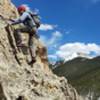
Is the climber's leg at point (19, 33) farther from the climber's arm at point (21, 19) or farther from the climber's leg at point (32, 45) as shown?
the climber's arm at point (21, 19)

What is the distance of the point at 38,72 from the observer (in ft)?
88.8

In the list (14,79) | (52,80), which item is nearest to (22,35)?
(52,80)

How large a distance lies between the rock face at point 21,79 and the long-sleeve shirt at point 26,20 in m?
1.04

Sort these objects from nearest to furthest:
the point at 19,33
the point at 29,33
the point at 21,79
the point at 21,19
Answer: the point at 21,79 → the point at 21,19 → the point at 19,33 → the point at 29,33

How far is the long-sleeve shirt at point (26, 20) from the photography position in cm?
2748

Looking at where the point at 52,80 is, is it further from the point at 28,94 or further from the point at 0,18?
the point at 0,18

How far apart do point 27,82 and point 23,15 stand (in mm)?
5169

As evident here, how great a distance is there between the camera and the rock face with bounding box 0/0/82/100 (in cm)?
2320

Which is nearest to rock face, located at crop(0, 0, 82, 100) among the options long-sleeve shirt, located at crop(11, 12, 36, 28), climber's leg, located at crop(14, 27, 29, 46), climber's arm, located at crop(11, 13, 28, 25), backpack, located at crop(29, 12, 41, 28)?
climber's leg, located at crop(14, 27, 29, 46)

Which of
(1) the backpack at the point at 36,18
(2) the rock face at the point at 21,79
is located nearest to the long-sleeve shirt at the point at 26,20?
(1) the backpack at the point at 36,18

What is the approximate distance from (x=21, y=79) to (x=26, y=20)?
510 cm

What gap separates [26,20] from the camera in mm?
28000

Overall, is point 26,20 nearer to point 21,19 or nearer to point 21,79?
point 21,19

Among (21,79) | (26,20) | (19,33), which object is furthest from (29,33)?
(21,79)
